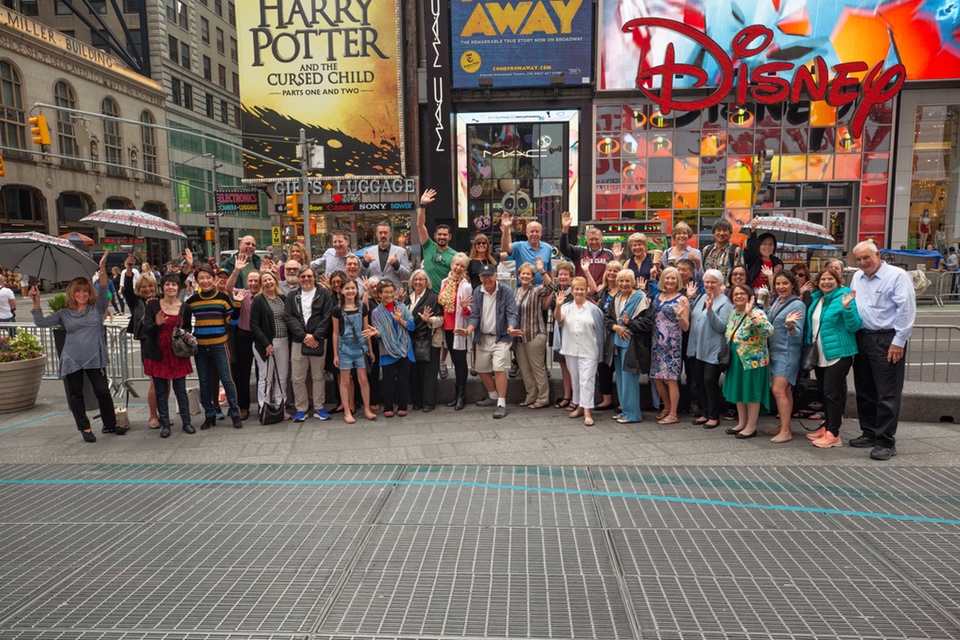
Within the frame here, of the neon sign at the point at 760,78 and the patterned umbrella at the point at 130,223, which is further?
the neon sign at the point at 760,78

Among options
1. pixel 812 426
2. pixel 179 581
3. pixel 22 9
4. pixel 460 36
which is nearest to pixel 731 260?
pixel 812 426

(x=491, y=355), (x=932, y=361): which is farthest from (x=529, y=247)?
(x=932, y=361)

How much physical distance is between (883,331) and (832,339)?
0.45 meters

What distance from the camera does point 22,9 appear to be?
5003 centimetres

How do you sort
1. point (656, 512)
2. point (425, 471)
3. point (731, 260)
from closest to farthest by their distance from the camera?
point (656, 512), point (425, 471), point (731, 260)

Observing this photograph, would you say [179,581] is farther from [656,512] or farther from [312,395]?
[312,395]

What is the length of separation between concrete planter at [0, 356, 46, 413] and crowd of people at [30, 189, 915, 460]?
1779 mm

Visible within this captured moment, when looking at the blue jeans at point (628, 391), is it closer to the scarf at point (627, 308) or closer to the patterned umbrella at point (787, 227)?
the scarf at point (627, 308)

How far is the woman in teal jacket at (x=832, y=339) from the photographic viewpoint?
6.30 m

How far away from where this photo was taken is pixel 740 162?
28531 mm

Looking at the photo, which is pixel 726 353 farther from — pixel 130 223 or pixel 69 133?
pixel 69 133

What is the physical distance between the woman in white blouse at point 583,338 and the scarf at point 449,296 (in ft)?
4.57

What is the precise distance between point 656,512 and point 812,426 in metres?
3.36

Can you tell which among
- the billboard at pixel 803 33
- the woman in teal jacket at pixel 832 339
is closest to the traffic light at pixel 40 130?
the woman in teal jacket at pixel 832 339
